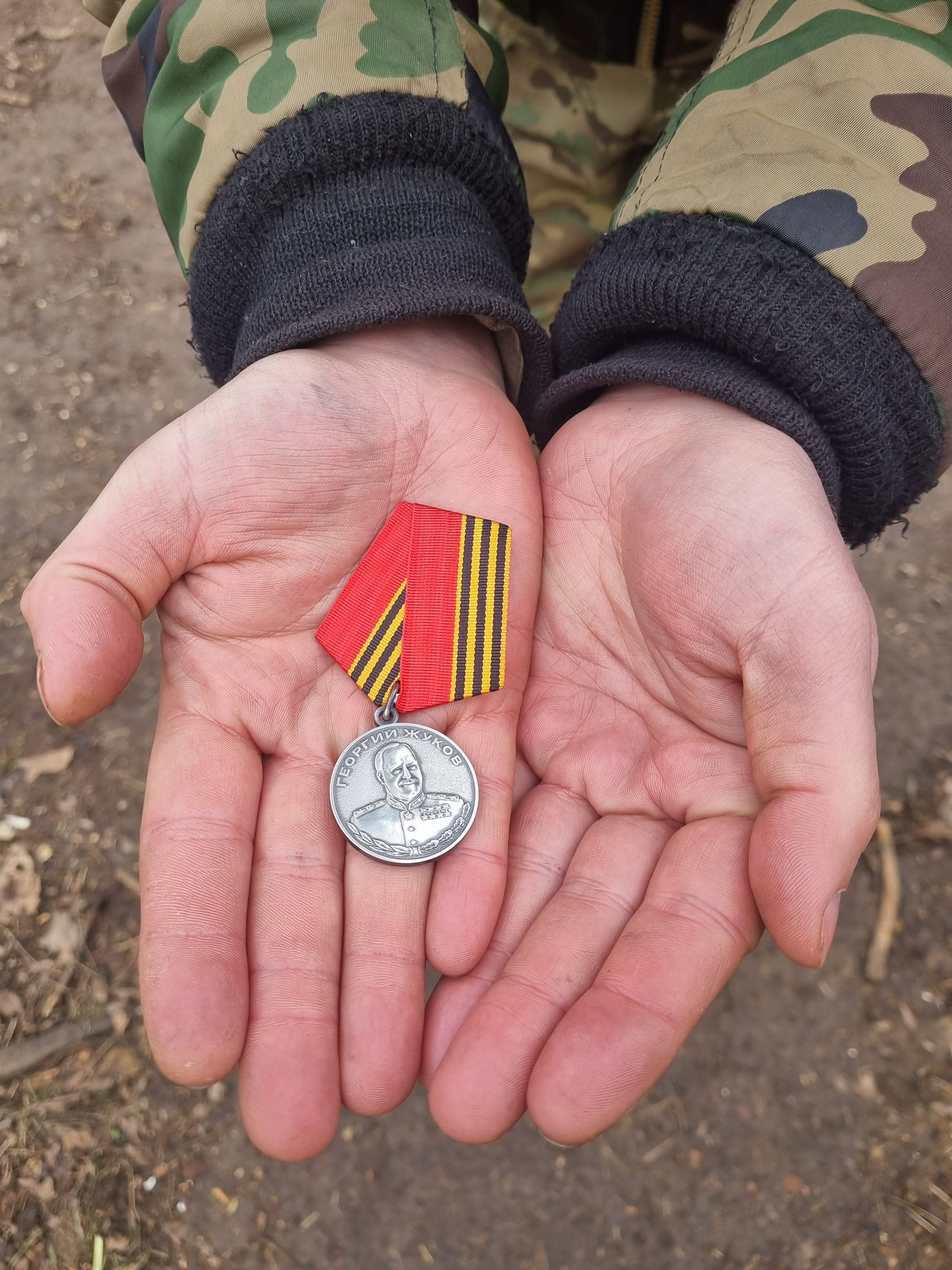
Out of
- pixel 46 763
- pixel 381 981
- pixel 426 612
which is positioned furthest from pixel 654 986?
pixel 46 763

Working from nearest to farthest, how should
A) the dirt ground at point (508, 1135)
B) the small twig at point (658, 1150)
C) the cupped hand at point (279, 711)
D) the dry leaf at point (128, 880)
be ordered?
the cupped hand at point (279, 711) < the dirt ground at point (508, 1135) < the small twig at point (658, 1150) < the dry leaf at point (128, 880)

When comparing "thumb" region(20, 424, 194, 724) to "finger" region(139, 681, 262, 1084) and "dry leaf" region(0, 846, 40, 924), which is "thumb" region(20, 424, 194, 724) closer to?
"finger" region(139, 681, 262, 1084)

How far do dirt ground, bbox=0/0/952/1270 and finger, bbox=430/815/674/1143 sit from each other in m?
1.21

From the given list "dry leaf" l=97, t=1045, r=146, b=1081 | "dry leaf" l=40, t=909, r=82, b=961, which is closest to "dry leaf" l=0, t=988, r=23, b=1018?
"dry leaf" l=40, t=909, r=82, b=961

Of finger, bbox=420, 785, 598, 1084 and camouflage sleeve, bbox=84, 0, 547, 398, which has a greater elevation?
camouflage sleeve, bbox=84, 0, 547, 398

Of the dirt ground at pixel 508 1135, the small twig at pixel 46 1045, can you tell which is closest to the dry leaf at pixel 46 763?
the dirt ground at pixel 508 1135

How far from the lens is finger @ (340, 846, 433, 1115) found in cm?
205

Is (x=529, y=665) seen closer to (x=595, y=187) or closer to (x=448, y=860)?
(x=448, y=860)

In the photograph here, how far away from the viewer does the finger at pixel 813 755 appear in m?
1.91

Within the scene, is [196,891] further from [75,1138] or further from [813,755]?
[75,1138]

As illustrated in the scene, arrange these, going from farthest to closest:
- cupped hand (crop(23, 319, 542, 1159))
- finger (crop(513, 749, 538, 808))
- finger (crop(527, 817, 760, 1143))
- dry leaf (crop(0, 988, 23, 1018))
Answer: dry leaf (crop(0, 988, 23, 1018)) < finger (crop(513, 749, 538, 808)) < cupped hand (crop(23, 319, 542, 1159)) < finger (crop(527, 817, 760, 1143))

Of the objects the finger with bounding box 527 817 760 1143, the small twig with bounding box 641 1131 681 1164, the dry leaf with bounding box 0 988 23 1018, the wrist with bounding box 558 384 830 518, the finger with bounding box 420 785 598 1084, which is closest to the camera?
the finger with bounding box 527 817 760 1143

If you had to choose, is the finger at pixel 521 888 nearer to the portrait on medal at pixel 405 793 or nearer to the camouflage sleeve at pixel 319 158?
the portrait on medal at pixel 405 793

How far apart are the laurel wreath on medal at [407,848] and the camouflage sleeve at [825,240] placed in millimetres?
1309
